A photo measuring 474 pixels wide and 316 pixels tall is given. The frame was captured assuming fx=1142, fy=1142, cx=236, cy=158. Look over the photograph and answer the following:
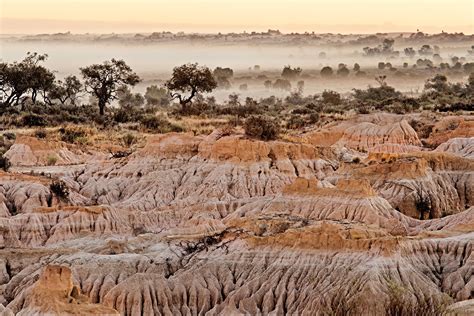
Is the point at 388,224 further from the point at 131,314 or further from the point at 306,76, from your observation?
the point at 306,76

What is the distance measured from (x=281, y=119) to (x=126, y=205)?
35.2 meters

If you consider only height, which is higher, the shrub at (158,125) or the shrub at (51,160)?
the shrub at (51,160)

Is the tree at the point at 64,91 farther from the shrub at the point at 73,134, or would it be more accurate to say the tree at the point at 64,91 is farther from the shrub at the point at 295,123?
the shrub at the point at 295,123

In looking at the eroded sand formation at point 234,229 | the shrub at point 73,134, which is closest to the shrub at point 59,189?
the eroded sand formation at point 234,229

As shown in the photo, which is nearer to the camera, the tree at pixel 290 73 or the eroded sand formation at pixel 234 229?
the eroded sand formation at pixel 234 229

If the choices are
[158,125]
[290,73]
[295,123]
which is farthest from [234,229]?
[290,73]

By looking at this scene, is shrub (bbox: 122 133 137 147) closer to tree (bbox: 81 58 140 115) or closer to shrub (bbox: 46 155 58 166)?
shrub (bbox: 46 155 58 166)

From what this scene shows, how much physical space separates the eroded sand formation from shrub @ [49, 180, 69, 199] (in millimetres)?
307

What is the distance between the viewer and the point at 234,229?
37.7 meters

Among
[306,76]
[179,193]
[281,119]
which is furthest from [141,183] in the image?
[306,76]

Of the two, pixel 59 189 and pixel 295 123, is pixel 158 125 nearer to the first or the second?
pixel 295 123

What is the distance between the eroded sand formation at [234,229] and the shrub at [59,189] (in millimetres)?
307

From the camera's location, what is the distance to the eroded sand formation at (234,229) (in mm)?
32500

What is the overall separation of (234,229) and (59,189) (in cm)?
1360
